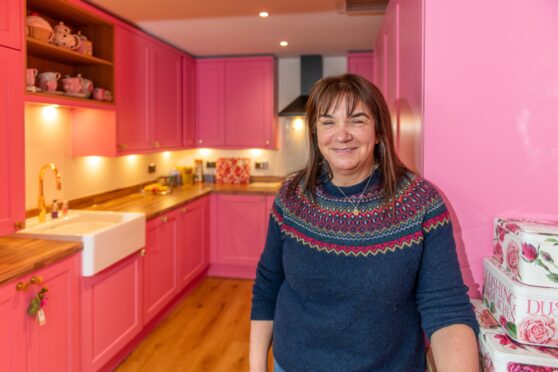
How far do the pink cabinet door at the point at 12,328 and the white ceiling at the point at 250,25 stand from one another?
73.8 inches

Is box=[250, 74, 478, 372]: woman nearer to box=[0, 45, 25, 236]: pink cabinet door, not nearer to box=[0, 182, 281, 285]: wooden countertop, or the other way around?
box=[0, 182, 281, 285]: wooden countertop

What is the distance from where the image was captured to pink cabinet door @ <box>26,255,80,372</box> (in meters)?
1.85

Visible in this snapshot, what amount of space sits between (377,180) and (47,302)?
1.60 meters

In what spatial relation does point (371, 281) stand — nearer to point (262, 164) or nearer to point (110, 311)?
point (110, 311)

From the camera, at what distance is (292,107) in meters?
4.37

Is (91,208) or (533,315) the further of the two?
(91,208)

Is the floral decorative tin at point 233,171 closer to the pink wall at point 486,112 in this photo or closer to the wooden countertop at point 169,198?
the wooden countertop at point 169,198

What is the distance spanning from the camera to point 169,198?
3.62 metres

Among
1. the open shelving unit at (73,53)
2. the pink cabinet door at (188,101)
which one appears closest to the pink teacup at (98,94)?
the open shelving unit at (73,53)

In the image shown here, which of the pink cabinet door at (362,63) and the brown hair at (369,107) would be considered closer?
the brown hair at (369,107)

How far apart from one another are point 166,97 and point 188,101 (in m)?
0.50

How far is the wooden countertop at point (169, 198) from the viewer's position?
3.10 meters

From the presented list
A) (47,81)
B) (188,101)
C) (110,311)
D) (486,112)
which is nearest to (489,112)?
(486,112)

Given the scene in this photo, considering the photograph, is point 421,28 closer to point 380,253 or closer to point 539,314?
point 380,253
